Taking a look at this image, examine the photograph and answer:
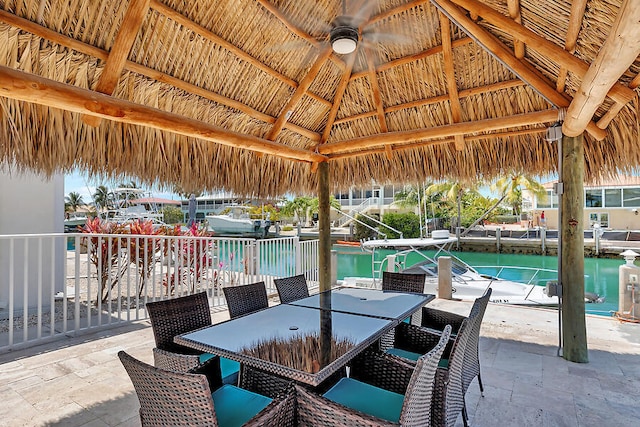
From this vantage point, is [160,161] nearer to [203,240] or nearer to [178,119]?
[178,119]

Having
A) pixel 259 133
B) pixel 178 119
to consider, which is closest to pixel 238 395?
pixel 178 119

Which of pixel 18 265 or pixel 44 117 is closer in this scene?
pixel 44 117

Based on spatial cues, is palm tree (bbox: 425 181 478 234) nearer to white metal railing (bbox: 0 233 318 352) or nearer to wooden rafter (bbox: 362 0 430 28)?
white metal railing (bbox: 0 233 318 352)

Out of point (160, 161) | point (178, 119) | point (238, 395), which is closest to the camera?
point (238, 395)

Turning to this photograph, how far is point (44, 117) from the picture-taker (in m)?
3.04

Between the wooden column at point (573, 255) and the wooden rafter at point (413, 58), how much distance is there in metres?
1.50

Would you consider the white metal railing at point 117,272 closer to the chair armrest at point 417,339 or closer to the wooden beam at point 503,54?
the chair armrest at point 417,339

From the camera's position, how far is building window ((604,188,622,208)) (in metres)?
19.3

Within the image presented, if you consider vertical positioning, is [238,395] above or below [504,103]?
below

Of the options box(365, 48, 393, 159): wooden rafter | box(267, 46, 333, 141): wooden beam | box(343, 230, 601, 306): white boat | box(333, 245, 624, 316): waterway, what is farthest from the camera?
box(333, 245, 624, 316): waterway

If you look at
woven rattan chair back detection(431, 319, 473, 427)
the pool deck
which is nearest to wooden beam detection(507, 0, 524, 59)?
woven rattan chair back detection(431, 319, 473, 427)

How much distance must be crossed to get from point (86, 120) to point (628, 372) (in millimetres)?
5422

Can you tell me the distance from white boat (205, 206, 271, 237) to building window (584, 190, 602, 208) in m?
20.8

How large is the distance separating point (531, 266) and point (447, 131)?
50.0ft
